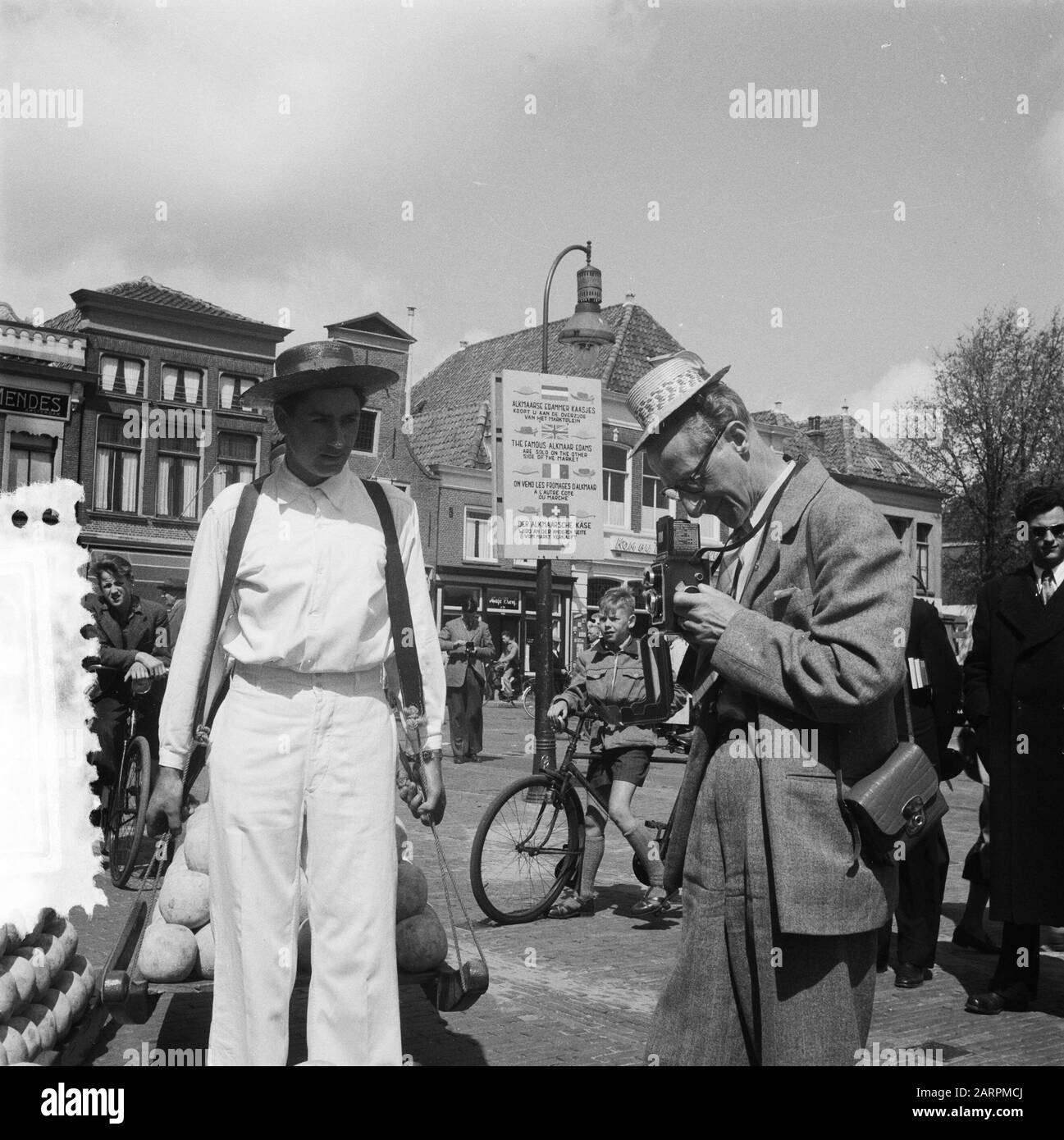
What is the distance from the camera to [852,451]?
47.8 meters

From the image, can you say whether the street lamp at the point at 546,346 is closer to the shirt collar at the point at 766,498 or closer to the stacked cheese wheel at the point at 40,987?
the stacked cheese wheel at the point at 40,987

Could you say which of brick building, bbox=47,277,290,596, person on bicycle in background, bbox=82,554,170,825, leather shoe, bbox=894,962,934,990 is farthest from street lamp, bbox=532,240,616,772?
brick building, bbox=47,277,290,596

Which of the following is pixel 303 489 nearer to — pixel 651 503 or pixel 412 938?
pixel 412 938

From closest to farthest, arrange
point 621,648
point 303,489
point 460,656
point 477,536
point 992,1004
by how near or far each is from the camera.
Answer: point 303,489 < point 992,1004 < point 621,648 < point 460,656 < point 477,536

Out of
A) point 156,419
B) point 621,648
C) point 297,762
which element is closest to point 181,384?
point 156,419

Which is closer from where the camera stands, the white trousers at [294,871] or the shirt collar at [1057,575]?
the white trousers at [294,871]

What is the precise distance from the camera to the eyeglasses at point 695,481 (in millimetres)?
2762

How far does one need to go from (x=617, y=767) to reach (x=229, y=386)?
2691 centimetres

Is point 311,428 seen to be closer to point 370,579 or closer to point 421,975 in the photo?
point 370,579

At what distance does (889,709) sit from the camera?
2.69m

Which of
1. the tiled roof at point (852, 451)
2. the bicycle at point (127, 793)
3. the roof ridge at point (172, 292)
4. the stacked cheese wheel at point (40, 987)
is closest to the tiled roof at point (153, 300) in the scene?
the roof ridge at point (172, 292)

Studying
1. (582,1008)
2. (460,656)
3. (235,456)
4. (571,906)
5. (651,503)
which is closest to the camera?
(582,1008)

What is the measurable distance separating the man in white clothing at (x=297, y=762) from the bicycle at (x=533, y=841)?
11.2ft

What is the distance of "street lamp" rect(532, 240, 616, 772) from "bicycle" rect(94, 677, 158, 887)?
3194 millimetres
